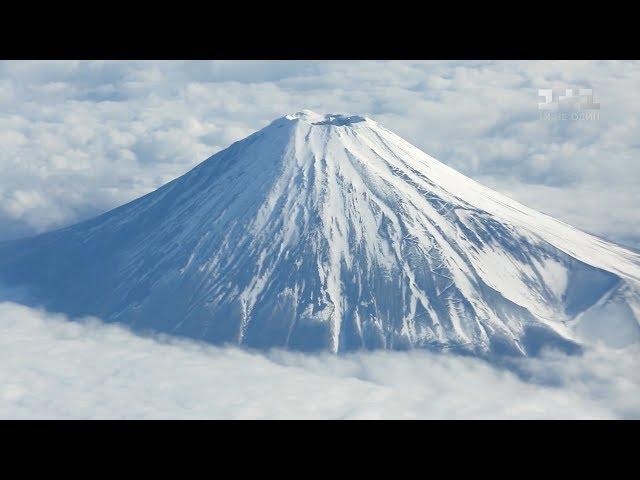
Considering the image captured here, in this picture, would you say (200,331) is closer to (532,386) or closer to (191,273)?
(191,273)

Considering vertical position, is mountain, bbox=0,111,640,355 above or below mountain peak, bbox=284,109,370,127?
below

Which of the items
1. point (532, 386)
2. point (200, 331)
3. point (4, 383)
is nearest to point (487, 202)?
point (532, 386)

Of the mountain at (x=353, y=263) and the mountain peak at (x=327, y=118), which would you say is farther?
the mountain peak at (x=327, y=118)

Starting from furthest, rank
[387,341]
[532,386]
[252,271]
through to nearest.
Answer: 1. [252,271]
2. [387,341]
3. [532,386]

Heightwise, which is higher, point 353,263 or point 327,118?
point 327,118

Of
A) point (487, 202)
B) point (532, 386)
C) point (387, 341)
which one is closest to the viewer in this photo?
point (532, 386)

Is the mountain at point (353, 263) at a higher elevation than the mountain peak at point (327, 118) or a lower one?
lower

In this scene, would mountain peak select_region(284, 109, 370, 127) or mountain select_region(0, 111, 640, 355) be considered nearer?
mountain select_region(0, 111, 640, 355)

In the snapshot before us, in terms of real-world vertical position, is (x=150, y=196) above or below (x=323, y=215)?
above
